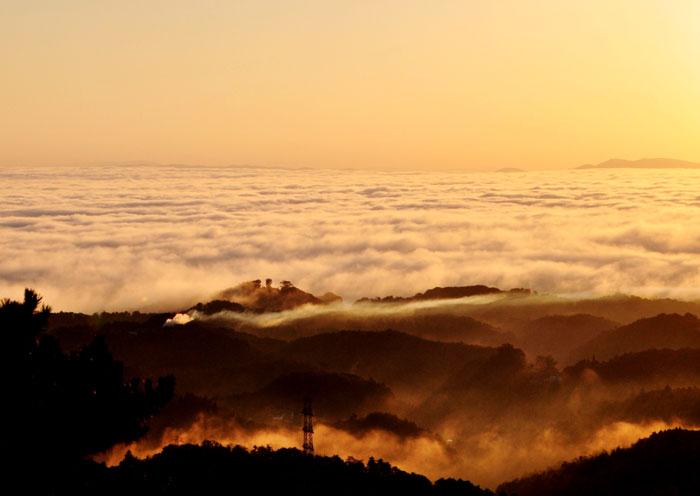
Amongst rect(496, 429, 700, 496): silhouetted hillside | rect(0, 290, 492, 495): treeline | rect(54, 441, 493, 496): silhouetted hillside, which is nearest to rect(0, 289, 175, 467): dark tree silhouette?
rect(0, 290, 492, 495): treeline

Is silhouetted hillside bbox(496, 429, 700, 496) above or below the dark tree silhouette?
below

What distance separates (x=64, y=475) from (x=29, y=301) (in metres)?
9.64

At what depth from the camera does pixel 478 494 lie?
420ft

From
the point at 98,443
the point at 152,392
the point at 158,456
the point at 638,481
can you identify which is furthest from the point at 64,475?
the point at 638,481

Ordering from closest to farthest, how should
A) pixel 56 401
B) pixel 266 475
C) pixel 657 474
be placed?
pixel 56 401 < pixel 266 475 < pixel 657 474

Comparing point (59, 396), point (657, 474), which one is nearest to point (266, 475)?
point (59, 396)

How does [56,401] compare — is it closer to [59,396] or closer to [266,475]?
[59,396]

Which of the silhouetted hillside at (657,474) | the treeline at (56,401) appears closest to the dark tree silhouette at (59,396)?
the treeline at (56,401)

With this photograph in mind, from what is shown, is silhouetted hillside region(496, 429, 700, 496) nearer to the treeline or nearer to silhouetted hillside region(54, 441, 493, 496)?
silhouetted hillside region(54, 441, 493, 496)

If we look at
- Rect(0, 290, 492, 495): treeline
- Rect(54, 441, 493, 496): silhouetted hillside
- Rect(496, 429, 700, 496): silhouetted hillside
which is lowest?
Rect(496, 429, 700, 496): silhouetted hillside

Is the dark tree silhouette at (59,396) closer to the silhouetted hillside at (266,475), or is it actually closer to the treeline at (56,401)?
Result: the treeline at (56,401)

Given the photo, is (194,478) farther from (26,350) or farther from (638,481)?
(638,481)

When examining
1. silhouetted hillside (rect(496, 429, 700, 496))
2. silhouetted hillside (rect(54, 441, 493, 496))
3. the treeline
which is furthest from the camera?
silhouetted hillside (rect(496, 429, 700, 496))

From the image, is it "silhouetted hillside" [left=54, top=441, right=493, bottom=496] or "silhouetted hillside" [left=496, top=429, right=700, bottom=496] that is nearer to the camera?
"silhouetted hillside" [left=54, top=441, right=493, bottom=496]
